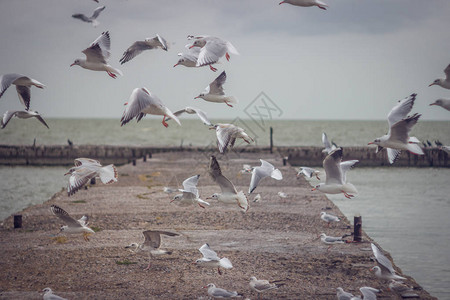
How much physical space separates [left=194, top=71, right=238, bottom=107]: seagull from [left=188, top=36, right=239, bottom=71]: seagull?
2.98 feet

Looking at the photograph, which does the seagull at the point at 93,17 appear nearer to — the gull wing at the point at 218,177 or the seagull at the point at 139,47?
the seagull at the point at 139,47

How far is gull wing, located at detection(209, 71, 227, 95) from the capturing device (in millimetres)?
8297

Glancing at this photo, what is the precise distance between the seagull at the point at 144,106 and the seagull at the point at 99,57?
105 cm

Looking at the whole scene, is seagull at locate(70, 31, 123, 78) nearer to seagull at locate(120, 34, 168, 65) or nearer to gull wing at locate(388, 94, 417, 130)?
seagull at locate(120, 34, 168, 65)

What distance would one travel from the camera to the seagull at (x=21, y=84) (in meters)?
7.62

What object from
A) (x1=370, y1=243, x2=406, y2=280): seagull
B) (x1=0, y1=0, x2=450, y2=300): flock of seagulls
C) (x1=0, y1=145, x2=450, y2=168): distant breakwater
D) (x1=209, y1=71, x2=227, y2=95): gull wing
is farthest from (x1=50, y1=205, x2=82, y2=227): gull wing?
(x1=0, y1=145, x2=450, y2=168): distant breakwater

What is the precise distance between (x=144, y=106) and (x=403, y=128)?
3.04 metres

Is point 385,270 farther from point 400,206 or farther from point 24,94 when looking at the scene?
point 400,206

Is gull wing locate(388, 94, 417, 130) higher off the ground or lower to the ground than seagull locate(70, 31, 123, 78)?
lower

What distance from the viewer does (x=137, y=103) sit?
6.68 m

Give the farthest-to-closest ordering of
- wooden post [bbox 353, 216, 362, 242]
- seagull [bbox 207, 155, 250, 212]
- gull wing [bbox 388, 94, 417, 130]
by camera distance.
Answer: wooden post [bbox 353, 216, 362, 242], seagull [bbox 207, 155, 250, 212], gull wing [bbox 388, 94, 417, 130]

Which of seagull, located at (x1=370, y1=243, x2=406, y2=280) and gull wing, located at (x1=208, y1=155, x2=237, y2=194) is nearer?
seagull, located at (x1=370, y1=243, x2=406, y2=280)

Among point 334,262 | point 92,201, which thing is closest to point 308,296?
point 334,262

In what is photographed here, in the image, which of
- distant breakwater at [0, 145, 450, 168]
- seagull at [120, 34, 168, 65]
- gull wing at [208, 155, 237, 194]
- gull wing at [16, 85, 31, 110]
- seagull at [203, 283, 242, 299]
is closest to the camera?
seagull at [203, 283, 242, 299]
